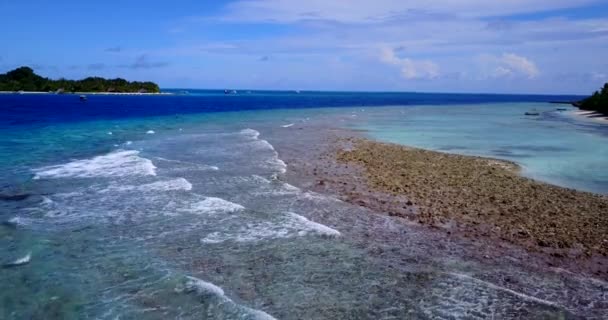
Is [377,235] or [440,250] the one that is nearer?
[440,250]

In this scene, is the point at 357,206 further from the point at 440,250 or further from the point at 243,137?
the point at 243,137


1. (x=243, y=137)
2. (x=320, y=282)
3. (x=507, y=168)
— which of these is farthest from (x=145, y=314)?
(x=243, y=137)

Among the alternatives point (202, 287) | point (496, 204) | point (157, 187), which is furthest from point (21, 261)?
point (496, 204)

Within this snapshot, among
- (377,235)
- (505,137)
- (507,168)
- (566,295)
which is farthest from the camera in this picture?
(505,137)

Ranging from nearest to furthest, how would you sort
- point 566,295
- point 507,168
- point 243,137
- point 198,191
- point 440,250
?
point 566,295
point 440,250
point 198,191
point 507,168
point 243,137

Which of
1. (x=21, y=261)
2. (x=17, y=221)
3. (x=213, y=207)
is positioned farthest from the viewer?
(x=213, y=207)

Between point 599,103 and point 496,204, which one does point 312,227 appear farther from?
point 599,103

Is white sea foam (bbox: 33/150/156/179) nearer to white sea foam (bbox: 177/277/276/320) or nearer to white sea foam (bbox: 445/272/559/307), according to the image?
white sea foam (bbox: 177/277/276/320)
